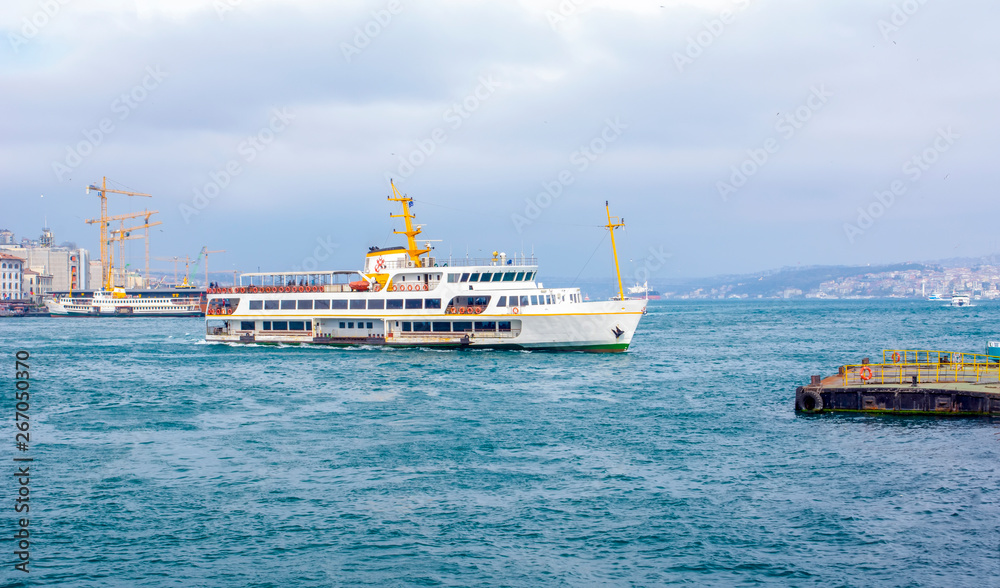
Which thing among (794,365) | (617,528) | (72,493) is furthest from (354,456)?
(794,365)

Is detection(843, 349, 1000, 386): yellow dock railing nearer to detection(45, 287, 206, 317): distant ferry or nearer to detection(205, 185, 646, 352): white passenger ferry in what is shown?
detection(205, 185, 646, 352): white passenger ferry

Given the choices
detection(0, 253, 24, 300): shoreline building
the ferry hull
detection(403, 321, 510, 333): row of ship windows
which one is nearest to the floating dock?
the ferry hull

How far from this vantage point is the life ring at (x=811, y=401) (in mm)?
30156

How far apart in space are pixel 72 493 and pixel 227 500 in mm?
4302

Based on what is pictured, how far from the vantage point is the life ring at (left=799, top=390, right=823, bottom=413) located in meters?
30.2

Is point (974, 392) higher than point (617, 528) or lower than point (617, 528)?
higher

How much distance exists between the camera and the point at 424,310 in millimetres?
55062

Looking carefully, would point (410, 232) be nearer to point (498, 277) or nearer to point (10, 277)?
point (498, 277)

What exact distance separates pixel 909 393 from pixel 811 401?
134 inches

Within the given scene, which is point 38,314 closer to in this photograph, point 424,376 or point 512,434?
point 424,376

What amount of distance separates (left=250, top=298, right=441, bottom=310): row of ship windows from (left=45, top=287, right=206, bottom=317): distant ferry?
317 feet

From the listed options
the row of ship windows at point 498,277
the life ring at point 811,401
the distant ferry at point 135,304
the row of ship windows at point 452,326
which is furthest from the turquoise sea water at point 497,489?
the distant ferry at point 135,304

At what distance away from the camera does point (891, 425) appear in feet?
90.2

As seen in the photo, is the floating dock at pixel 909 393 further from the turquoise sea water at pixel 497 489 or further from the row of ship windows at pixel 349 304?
the row of ship windows at pixel 349 304
